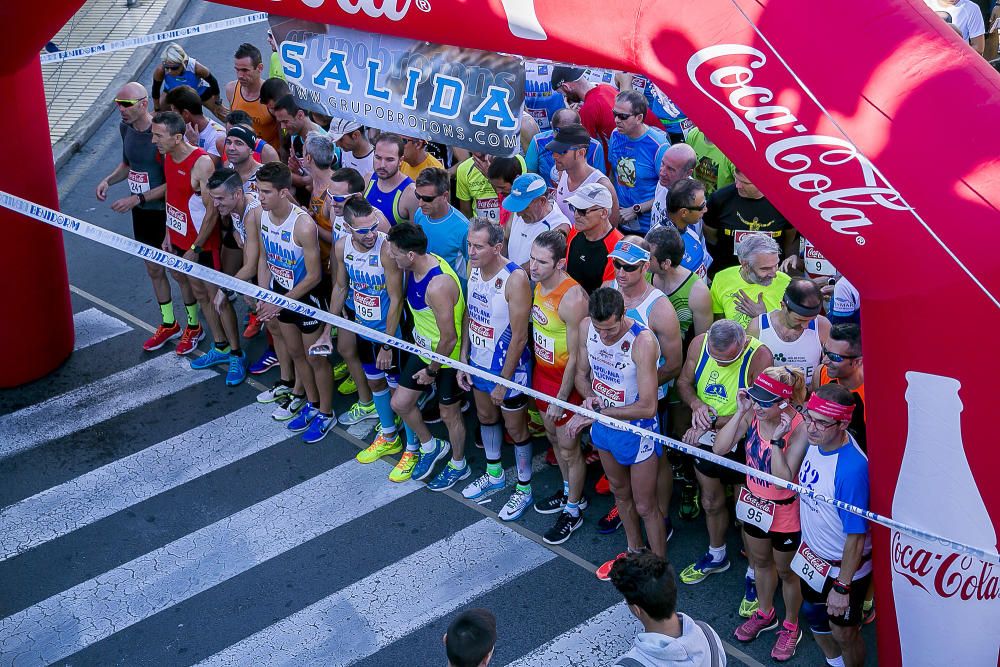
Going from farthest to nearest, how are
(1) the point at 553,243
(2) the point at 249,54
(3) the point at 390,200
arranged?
(2) the point at 249,54
(3) the point at 390,200
(1) the point at 553,243

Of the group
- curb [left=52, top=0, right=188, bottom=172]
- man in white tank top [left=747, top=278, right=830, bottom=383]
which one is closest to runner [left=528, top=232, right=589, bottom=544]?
man in white tank top [left=747, top=278, right=830, bottom=383]

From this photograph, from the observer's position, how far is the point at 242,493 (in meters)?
7.57

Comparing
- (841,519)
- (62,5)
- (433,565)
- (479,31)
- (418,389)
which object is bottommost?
(433,565)

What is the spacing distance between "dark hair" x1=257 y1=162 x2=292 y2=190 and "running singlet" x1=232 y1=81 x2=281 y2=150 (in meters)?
3.01

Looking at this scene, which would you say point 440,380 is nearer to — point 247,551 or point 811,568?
point 247,551

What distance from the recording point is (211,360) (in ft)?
29.9

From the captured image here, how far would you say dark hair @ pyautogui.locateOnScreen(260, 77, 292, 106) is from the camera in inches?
390

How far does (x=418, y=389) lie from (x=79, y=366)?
3.60 metres

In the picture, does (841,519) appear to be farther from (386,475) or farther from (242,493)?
(242,493)

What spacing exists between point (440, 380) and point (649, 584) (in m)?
3.32

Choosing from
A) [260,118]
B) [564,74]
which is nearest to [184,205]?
[260,118]

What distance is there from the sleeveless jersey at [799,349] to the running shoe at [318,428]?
11.6 feet

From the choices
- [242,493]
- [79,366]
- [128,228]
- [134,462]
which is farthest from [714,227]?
[128,228]

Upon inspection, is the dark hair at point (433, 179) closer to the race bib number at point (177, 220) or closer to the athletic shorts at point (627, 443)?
the athletic shorts at point (627, 443)
